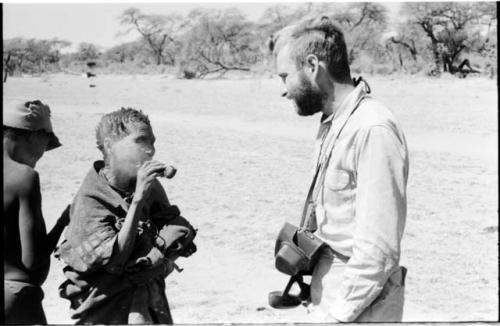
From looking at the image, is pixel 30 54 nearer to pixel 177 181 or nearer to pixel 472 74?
pixel 177 181

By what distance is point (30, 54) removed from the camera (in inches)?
271

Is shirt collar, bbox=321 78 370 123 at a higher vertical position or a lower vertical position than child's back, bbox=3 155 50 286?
higher

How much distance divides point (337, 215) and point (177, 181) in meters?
6.46

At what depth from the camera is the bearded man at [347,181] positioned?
7.08 ft

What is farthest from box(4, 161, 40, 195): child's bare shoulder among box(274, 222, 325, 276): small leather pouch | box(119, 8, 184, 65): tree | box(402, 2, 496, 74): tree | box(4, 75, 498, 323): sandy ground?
box(402, 2, 496, 74): tree

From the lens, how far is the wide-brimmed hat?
8.74 ft

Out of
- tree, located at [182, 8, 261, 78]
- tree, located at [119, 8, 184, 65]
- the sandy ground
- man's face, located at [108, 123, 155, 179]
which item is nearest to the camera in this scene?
man's face, located at [108, 123, 155, 179]

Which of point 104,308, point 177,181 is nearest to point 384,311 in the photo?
point 104,308

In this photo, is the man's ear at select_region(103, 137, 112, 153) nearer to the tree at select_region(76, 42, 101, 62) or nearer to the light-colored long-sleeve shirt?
the light-colored long-sleeve shirt

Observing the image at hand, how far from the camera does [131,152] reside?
262 cm

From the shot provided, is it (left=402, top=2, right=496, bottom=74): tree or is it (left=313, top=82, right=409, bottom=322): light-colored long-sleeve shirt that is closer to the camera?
(left=313, top=82, right=409, bottom=322): light-colored long-sleeve shirt

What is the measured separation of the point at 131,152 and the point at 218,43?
5.69m

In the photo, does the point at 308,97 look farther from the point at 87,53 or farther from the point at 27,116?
the point at 87,53

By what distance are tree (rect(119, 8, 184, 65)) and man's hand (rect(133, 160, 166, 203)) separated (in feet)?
8.94
